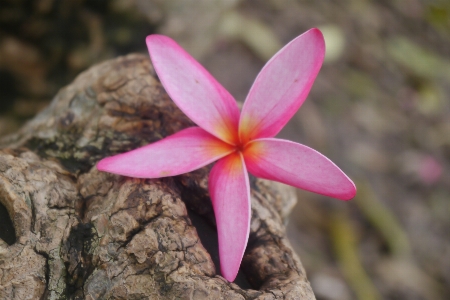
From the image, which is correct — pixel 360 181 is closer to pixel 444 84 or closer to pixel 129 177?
pixel 444 84

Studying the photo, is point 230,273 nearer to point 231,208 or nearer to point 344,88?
point 231,208

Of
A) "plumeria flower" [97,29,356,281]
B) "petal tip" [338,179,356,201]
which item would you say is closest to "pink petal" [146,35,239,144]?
"plumeria flower" [97,29,356,281]

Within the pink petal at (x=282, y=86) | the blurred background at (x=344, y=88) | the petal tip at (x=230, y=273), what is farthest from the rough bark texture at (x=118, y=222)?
the blurred background at (x=344, y=88)

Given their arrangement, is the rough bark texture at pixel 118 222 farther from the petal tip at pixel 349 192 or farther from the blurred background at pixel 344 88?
the blurred background at pixel 344 88

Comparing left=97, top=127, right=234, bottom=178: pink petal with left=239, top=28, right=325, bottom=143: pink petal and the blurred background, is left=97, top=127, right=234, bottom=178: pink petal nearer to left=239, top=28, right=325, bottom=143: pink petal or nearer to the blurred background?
left=239, top=28, right=325, bottom=143: pink petal

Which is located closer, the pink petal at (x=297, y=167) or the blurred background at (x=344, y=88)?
the pink petal at (x=297, y=167)

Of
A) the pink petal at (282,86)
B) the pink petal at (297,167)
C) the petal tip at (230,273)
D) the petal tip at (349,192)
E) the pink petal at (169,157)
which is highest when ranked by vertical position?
the pink petal at (282,86)

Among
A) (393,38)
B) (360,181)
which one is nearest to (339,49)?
(393,38)
